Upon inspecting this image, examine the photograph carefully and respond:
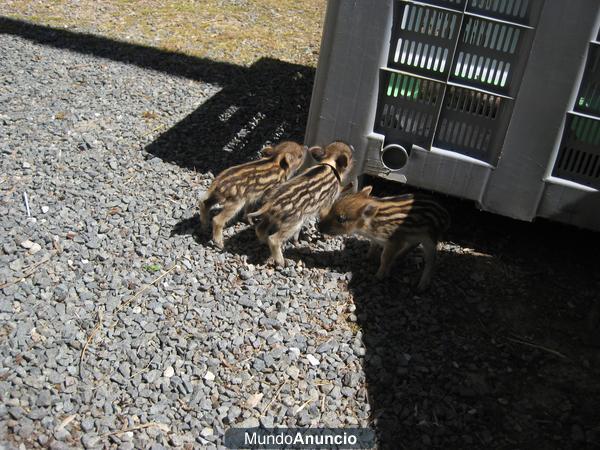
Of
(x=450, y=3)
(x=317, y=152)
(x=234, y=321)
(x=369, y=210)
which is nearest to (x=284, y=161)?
(x=317, y=152)

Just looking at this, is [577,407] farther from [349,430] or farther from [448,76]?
[448,76]

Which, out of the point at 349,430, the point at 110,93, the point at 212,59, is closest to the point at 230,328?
the point at 349,430

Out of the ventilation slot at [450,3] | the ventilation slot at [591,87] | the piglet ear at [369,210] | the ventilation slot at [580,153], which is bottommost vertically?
the piglet ear at [369,210]

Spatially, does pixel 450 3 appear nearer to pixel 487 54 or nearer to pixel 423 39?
pixel 423 39

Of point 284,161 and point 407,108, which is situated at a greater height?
point 407,108

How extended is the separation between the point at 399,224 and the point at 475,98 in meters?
1.13

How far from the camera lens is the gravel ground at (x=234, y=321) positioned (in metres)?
4.08

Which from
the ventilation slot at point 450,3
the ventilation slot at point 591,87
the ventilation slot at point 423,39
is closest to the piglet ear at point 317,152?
the ventilation slot at point 423,39

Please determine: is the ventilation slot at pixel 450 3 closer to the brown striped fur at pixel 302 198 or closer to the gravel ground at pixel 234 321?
the brown striped fur at pixel 302 198

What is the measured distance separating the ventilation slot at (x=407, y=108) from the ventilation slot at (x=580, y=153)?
100 cm

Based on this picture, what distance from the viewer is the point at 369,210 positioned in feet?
17.3

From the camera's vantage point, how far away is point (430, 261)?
17.0ft

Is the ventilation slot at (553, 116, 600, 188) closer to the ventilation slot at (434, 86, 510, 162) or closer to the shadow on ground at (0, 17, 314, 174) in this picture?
the ventilation slot at (434, 86, 510, 162)

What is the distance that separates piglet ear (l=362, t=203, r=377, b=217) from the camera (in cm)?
526
